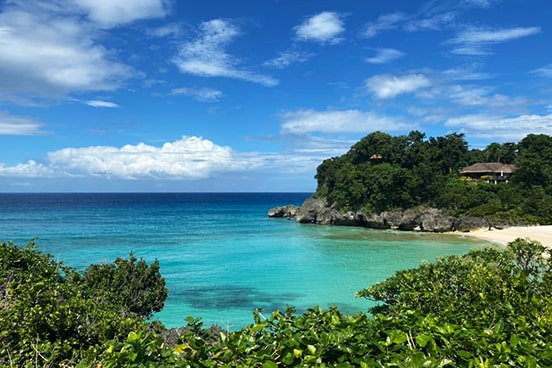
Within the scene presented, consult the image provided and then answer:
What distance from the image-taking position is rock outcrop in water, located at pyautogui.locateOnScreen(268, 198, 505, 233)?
43344mm

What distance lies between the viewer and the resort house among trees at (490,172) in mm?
55619

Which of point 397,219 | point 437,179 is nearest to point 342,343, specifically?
point 397,219

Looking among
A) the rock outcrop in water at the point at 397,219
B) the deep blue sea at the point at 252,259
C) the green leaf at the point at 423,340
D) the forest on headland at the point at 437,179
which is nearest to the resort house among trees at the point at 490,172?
the forest on headland at the point at 437,179

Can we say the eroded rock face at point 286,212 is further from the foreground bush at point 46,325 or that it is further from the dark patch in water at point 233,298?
the foreground bush at point 46,325

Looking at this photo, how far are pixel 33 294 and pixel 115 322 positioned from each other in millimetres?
1100

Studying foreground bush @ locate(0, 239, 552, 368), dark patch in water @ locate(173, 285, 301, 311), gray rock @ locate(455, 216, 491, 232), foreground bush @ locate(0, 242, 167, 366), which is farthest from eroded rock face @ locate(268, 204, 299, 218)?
foreground bush @ locate(0, 239, 552, 368)

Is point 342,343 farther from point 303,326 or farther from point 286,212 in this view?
point 286,212

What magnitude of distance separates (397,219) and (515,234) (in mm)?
13123

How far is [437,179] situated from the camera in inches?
1972

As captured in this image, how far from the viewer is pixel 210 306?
56.5 feet

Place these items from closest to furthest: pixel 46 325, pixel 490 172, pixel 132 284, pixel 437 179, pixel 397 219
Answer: pixel 46 325, pixel 132 284, pixel 397 219, pixel 437 179, pixel 490 172

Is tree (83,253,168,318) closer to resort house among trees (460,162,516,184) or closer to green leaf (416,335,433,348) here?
green leaf (416,335,433,348)

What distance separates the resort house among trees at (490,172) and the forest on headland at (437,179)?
5.03 feet

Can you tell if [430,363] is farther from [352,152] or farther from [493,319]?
[352,152]
